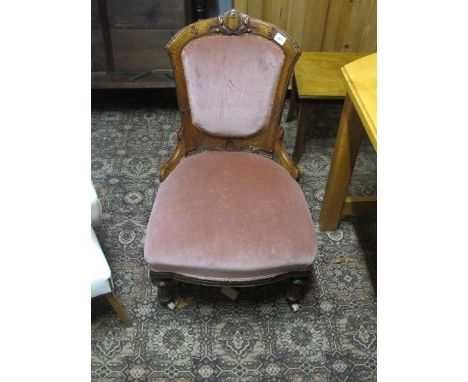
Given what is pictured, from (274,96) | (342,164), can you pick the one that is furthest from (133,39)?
(342,164)

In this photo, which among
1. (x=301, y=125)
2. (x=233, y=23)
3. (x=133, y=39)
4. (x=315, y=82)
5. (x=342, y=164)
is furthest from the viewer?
(x=133, y=39)

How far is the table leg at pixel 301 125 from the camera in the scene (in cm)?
201

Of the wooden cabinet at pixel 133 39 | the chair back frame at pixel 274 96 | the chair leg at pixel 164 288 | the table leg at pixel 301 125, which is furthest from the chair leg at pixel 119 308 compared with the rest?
the wooden cabinet at pixel 133 39

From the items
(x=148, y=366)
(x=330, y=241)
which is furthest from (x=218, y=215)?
(x=330, y=241)

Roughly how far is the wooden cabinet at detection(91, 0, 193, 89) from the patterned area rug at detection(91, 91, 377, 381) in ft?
2.31

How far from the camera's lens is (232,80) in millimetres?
1479

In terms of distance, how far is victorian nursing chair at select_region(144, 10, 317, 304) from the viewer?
1312mm

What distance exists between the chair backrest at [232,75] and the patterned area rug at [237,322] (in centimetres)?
60

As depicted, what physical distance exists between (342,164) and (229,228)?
0.63 metres

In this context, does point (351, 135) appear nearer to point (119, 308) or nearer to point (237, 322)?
point (237, 322)

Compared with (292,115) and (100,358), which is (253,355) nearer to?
(100,358)

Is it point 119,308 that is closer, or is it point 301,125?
point 119,308

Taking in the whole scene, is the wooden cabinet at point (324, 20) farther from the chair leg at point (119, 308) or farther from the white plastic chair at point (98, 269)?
the chair leg at point (119, 308)

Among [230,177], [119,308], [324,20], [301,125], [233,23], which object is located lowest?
[119,308]
